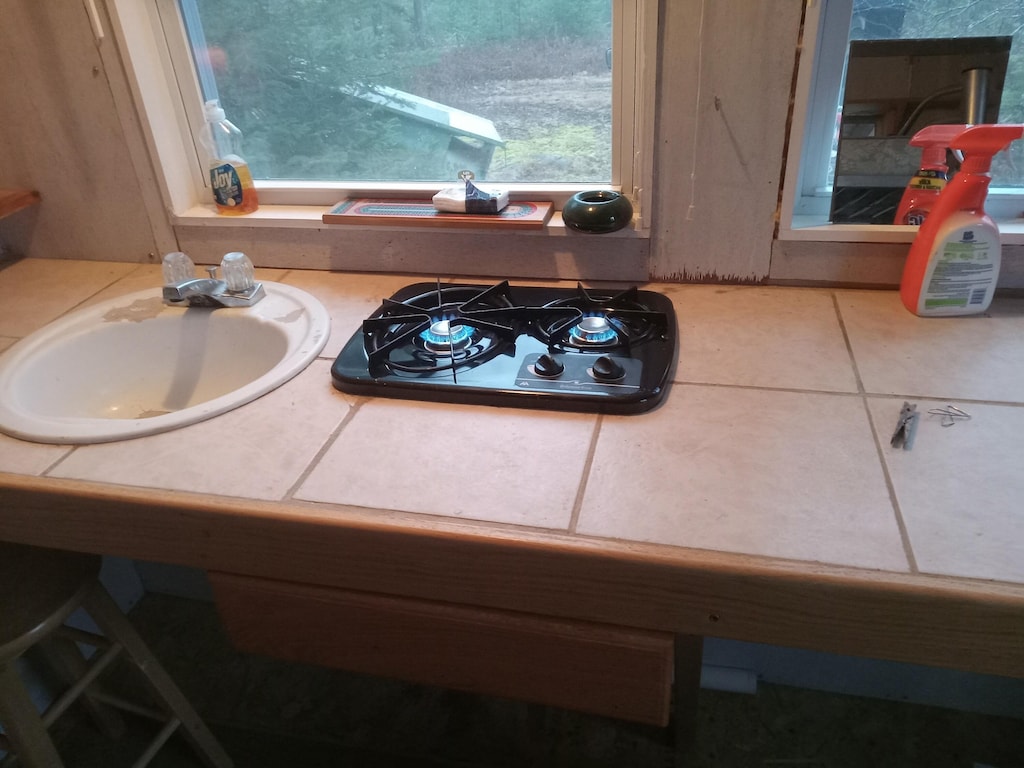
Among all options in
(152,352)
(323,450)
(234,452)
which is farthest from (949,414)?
(152,352)

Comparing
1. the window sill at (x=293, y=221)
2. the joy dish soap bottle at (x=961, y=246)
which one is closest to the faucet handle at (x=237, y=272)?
the window sill at (x=293, y=221)

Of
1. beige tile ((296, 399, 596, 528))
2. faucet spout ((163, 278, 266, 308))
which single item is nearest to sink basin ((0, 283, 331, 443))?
faucet spout ((163, 278, 266, 308))

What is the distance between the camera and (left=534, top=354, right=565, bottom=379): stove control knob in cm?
96

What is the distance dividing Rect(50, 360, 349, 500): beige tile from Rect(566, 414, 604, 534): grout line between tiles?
12.1 inches

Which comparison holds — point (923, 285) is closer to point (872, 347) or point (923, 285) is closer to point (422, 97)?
point (872, 347)

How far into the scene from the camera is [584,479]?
2.66 feet

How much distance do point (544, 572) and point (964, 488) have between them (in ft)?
1.39

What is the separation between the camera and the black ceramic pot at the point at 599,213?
43.4 inches

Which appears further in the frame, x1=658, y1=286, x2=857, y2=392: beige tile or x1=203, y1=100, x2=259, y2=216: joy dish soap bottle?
x1=203, y1=100, x2=259, y2=216: joy dish soap bottle

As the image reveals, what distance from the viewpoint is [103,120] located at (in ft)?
4.25

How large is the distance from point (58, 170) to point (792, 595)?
1.37 metres

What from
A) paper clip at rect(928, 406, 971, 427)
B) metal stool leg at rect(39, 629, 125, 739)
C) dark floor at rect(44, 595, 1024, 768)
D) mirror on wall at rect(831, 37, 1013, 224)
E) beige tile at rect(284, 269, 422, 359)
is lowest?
dark floor at rect(44, 595, 1024, 768)

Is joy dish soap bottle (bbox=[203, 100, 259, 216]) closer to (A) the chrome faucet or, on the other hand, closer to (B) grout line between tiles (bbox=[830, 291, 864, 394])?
(A) the chrome faucet

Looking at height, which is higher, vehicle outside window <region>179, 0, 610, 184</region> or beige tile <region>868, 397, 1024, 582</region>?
vehicle outside window <region>179, 0, 610, 184</region>
